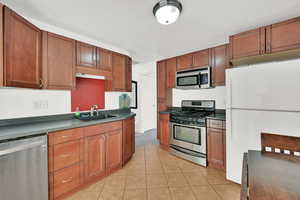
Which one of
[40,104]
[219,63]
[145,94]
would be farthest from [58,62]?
[145,94]

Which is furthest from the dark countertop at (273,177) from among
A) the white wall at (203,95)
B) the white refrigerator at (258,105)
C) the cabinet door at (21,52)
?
the cabinet door at (21,52)

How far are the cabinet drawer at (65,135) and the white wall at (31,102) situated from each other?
0.61 metres

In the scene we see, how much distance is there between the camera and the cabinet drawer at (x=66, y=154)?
159 centimetres

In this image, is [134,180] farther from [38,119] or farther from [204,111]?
[204,111]

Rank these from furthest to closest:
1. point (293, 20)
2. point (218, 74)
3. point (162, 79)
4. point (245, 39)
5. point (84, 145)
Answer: point (162, 79)
point (218, 74)
point (245, 39)
point (84, 145)
point (293, 20)

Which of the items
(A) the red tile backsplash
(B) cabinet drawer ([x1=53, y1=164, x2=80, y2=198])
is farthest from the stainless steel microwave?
(B) cabinet drawer ([x1=53, y1=164, x2=80, y2=198])

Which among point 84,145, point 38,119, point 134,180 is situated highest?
point 38,119

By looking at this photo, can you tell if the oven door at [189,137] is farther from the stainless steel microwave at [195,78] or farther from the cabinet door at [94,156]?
the cabinet door at [94,156]

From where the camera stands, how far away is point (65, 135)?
165 cm

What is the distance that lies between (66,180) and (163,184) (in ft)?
4.38

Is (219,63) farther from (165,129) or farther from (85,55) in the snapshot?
(85,55)

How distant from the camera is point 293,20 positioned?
1710 mm

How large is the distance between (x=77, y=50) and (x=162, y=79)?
220 centimetres

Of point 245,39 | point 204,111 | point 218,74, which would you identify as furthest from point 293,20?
point 204,111
